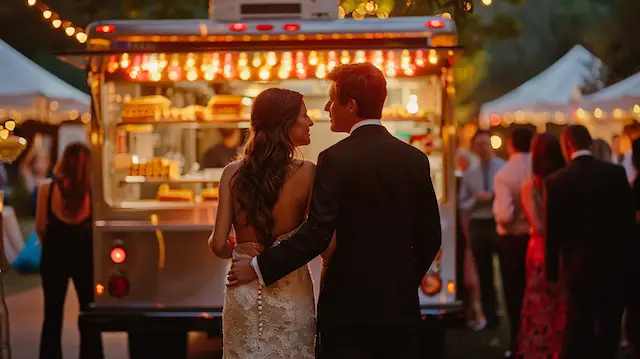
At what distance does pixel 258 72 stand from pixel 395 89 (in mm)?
1046

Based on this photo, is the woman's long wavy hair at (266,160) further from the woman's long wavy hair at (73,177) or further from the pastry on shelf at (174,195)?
the woman's long wavy hair at (73,177)

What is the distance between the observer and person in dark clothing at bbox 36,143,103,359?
26.8 ft

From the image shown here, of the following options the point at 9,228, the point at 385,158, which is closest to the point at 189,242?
the point at 385,158

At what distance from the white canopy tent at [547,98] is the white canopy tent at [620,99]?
1853 millimetres

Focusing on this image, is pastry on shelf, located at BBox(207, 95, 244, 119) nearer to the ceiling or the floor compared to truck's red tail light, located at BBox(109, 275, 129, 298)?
nearer to the ceiling

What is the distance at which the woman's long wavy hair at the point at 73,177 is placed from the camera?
8.14m

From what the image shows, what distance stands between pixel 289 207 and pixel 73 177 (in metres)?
3.75

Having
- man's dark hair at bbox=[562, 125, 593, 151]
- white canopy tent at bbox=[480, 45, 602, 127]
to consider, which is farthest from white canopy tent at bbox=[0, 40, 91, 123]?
man's dark hair at bbox=[562, 125, 593, 151]

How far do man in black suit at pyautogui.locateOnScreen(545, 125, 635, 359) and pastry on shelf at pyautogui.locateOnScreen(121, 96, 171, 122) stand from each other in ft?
9.36

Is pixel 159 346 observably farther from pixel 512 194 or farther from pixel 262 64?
pixel 512 194

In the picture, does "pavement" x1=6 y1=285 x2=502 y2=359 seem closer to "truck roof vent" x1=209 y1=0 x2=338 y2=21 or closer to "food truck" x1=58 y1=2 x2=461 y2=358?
"food truck" x1=58 y1=2 x2=461 y2=358

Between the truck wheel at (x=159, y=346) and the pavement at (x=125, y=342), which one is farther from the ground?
the truck wheel at (x=159, y=346)

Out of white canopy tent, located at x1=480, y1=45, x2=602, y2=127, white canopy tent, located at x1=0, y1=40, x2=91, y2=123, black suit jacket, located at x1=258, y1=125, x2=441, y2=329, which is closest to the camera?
black suit jacket, located at x1=258, y1=125, x2=441, y2=329

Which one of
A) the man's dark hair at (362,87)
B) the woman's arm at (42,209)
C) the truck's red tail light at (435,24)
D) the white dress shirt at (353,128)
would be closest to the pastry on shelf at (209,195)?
the woman's arm at (42,209)
